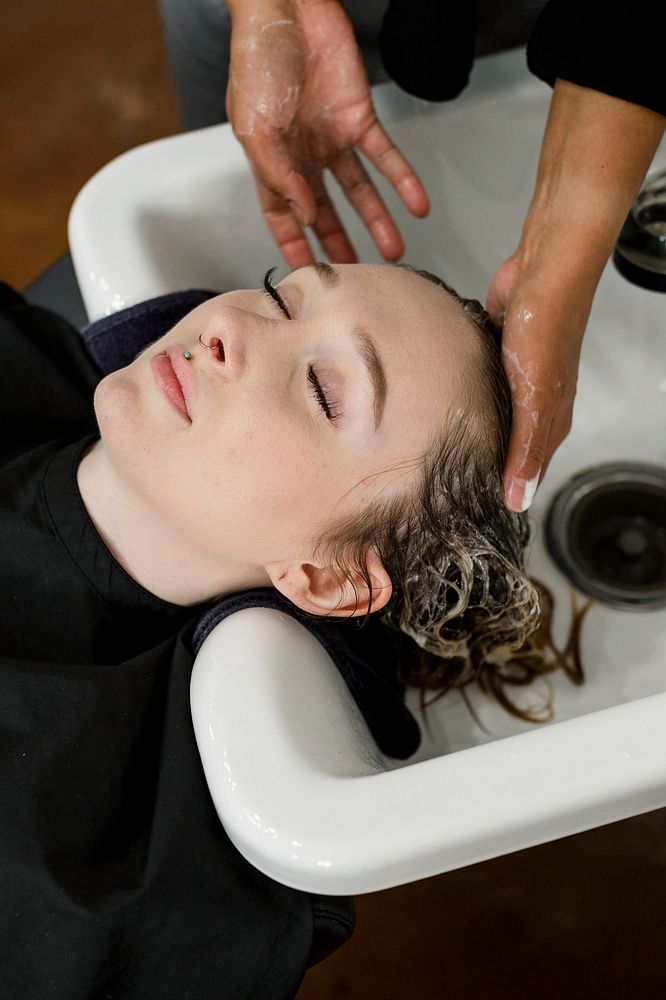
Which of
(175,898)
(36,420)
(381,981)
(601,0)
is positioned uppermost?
(601,0)

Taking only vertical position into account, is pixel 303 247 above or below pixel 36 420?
above

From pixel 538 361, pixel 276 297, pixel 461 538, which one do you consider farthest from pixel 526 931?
pixel 276 297

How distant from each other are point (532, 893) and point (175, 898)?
0.76 meters

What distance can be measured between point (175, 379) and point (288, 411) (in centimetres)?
12

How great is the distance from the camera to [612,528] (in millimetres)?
1272

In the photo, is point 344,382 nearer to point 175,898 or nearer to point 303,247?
point 303,247

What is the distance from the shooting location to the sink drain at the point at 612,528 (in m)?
1.23

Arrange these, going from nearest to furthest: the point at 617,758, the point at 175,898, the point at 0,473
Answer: the point at 617,758, the point at 175,898, the point at 0,473

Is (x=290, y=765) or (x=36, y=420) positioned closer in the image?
(x=290, y=765)

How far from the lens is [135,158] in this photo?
113 cm

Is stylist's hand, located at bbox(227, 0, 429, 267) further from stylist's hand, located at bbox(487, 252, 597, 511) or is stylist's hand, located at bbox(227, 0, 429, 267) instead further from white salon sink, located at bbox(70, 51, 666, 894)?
stylist's hand, located at bbox(487, 252, 597, 511)

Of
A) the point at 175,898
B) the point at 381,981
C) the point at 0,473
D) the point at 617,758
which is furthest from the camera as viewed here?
the point at 381,981

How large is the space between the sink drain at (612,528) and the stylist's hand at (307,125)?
39 cm

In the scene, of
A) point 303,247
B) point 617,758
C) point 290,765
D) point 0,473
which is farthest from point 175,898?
point 303,247
